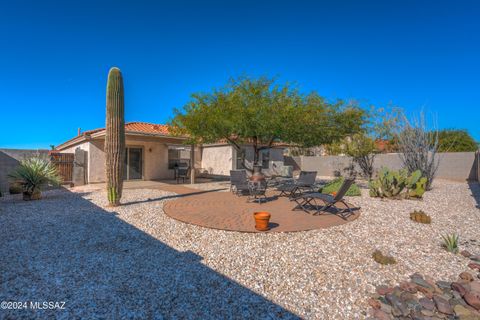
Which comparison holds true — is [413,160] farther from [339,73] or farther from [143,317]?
[143,317]

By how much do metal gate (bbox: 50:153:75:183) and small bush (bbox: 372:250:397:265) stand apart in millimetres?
14961

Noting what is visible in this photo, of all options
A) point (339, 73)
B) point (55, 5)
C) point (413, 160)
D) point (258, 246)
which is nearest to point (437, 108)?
point (413, 160)

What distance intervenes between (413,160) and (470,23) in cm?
684

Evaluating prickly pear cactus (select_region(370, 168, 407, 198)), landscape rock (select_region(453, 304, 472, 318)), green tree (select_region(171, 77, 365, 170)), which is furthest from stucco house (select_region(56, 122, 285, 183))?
landscape rock (select_region(453, 304, 472, 318))

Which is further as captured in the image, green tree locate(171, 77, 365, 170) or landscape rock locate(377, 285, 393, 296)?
green tree locate(171, 77, 365, 170)

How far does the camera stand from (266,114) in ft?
32.9

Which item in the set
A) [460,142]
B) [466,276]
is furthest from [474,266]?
[460,142]

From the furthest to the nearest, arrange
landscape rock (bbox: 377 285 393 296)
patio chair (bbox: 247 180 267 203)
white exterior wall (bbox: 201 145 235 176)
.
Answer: white exterior wall (bbox: 201 145 235 176), patio chair (bbox: 247 180 267 203), landscape rock (bbox: 377 285 393 296)

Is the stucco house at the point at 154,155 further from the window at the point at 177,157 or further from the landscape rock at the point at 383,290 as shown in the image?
the landscape rock at the point at 383,290

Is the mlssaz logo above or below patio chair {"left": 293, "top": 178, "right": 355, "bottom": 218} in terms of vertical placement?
below

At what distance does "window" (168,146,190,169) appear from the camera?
60.4 ft

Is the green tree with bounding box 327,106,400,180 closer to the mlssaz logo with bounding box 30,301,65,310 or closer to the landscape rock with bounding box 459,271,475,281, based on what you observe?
the landscape rock with bounding box 459,271,475,281

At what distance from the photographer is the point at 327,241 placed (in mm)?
4953

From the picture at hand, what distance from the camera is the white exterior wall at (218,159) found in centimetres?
2005
